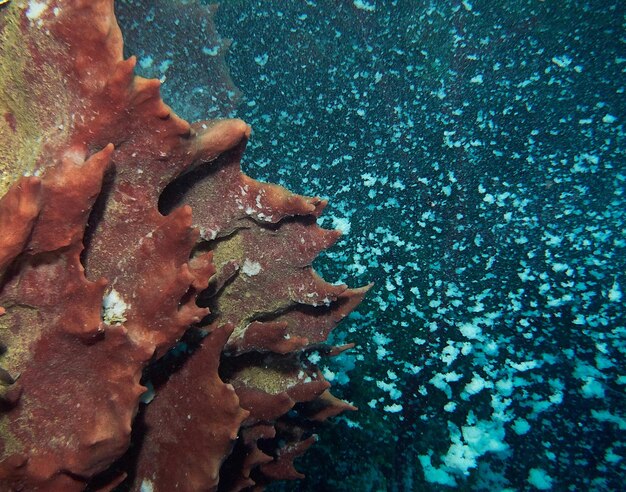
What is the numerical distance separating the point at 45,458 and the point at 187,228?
0.95m

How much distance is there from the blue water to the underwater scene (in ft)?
0.09

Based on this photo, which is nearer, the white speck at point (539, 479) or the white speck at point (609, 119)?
the white speck at point (539, 479)

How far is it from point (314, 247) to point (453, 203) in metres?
3.01

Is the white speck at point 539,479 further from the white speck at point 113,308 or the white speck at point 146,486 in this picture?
the white speck at point 113,308

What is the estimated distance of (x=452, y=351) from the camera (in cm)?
379

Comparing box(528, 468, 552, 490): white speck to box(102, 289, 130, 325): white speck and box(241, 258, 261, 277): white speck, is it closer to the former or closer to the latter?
box(241, 258, 261, 277): white speck

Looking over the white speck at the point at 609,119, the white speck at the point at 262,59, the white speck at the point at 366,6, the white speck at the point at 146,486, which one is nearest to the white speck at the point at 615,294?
the white speck at the point at 609,119

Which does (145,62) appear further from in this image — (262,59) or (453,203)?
(453,203)

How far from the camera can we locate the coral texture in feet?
4.81

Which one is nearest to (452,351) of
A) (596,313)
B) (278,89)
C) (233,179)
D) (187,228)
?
(596,313)

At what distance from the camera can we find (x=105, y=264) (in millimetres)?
1722

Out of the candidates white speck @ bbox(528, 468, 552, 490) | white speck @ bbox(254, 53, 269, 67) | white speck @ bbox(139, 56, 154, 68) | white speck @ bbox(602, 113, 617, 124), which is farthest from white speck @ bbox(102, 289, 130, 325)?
white speck @ bbox(602, 113, 617, 124)

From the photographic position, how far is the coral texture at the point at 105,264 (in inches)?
57.7

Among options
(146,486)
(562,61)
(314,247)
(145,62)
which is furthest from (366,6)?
(146,486)
